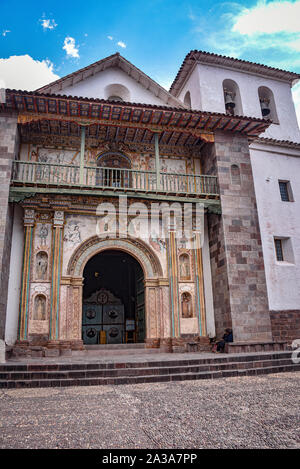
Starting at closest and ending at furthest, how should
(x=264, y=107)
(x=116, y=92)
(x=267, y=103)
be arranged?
(x=116, y=92)
(x=264, y=107)
(x=267, y=103)

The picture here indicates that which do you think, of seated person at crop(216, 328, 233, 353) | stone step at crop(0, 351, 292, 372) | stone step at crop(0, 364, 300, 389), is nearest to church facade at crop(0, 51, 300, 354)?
seated person at crop(216, 328, 233, 353)

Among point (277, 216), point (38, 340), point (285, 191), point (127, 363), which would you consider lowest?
point (127, 363)

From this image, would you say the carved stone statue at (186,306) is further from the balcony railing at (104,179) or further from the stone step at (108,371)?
the balcony railing at (104,179)

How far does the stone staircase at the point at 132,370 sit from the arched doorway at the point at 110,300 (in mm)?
6248

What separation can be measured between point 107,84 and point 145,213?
5.51 meters

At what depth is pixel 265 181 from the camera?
14.1 m

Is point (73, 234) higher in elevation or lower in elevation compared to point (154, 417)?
higher

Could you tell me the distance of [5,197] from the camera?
34.4ft

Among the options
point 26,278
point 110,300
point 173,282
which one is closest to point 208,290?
point 173,282

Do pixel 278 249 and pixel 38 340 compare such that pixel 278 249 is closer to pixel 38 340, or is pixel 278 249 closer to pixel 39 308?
pixel 39 308

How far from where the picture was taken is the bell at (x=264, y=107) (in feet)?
54.3

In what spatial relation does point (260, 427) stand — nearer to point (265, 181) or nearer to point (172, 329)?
point (172, 329)

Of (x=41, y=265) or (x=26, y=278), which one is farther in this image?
(x=41, y=265)
